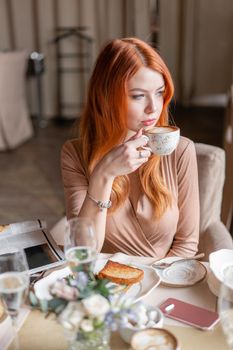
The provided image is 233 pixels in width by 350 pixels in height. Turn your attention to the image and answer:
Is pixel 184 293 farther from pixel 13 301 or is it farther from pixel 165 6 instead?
pixel 165 6

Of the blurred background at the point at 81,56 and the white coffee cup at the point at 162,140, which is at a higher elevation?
the white coffee cup at the point at 162,140

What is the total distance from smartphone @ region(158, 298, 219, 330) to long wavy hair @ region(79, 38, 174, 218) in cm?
47

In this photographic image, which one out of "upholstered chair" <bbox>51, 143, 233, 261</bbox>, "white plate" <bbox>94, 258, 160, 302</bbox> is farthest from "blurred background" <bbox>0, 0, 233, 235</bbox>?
"white plate" <bbox>94, 258, 160, 302</bbox>

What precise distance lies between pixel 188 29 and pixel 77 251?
546 cm

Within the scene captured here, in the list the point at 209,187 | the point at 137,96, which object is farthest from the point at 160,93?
the point at 209,187

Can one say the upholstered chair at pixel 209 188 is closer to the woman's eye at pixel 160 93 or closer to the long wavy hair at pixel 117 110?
the long wavy hair at pixel 117 110

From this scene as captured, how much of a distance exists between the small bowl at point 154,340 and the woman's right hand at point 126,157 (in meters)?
0.52

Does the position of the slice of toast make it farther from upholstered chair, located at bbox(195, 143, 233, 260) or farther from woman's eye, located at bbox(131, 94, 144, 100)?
upholstered chair, located at bbox(195, 143, 233, 260)

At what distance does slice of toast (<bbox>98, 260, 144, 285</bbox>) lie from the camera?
117cm

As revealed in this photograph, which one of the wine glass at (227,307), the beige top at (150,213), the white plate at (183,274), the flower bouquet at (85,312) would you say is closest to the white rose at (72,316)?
the flower bouquet at (85,312)

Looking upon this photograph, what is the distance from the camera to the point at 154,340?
0.93 metres

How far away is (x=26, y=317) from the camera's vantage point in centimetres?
108

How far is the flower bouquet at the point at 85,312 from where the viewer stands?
0.79 m

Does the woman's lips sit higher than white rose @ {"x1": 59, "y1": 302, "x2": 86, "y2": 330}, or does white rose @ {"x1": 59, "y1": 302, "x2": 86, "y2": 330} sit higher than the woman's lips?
the woman's lips
